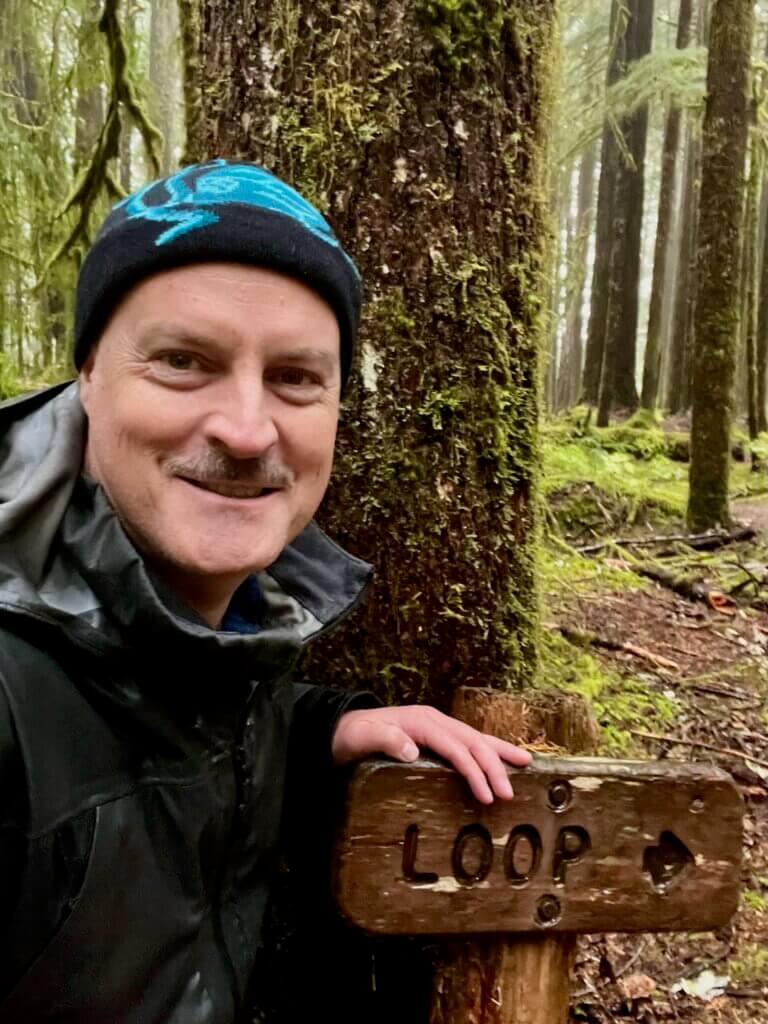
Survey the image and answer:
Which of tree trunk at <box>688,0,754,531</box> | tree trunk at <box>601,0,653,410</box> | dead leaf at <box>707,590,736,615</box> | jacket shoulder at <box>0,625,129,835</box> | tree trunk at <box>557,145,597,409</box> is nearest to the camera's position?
jacket shoulder at <box>0,625,129,835</box>

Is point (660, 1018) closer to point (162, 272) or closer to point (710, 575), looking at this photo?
point (162, 272)

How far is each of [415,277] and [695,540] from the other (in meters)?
6.64

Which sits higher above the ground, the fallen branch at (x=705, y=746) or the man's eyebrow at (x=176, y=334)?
the man's eyebrow at (x=176, y=334)

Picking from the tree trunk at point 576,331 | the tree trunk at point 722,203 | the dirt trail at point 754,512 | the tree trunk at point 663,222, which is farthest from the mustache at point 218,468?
the tree trunk at point 576,331

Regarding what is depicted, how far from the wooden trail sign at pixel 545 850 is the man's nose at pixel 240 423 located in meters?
0.80

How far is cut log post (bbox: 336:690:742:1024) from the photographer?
186cm

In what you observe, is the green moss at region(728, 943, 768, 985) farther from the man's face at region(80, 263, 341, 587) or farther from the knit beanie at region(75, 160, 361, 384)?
the knit beanie at region(75, 160, 361, 384)

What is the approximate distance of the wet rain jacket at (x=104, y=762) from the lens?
1356 mm

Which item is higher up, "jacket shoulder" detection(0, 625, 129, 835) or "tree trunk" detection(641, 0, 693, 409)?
"tree trunk" detection(641, 0, 693, 409)

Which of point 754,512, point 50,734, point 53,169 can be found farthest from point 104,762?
point 754,512

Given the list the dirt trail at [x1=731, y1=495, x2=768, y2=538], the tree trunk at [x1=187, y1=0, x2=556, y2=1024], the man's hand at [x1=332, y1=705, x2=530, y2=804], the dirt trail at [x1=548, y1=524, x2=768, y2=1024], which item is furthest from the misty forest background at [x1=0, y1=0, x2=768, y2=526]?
the dirt trail at [x1=548, y1=524, x2=768, y2=1024]

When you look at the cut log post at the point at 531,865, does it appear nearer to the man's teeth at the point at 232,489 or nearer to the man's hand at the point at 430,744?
the man's hand at the point at 430,744

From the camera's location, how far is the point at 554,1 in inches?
101

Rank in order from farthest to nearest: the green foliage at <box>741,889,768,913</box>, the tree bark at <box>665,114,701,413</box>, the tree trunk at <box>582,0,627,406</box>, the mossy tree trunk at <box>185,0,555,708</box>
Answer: the tree bark at <box>665,114,701,413</box> < the tree trunk at <box>582,0,627,406</box> < the green foliage at <box>741,889,768,913</box> < the mossy tree trunk at <box>185,0,555,708</box>
